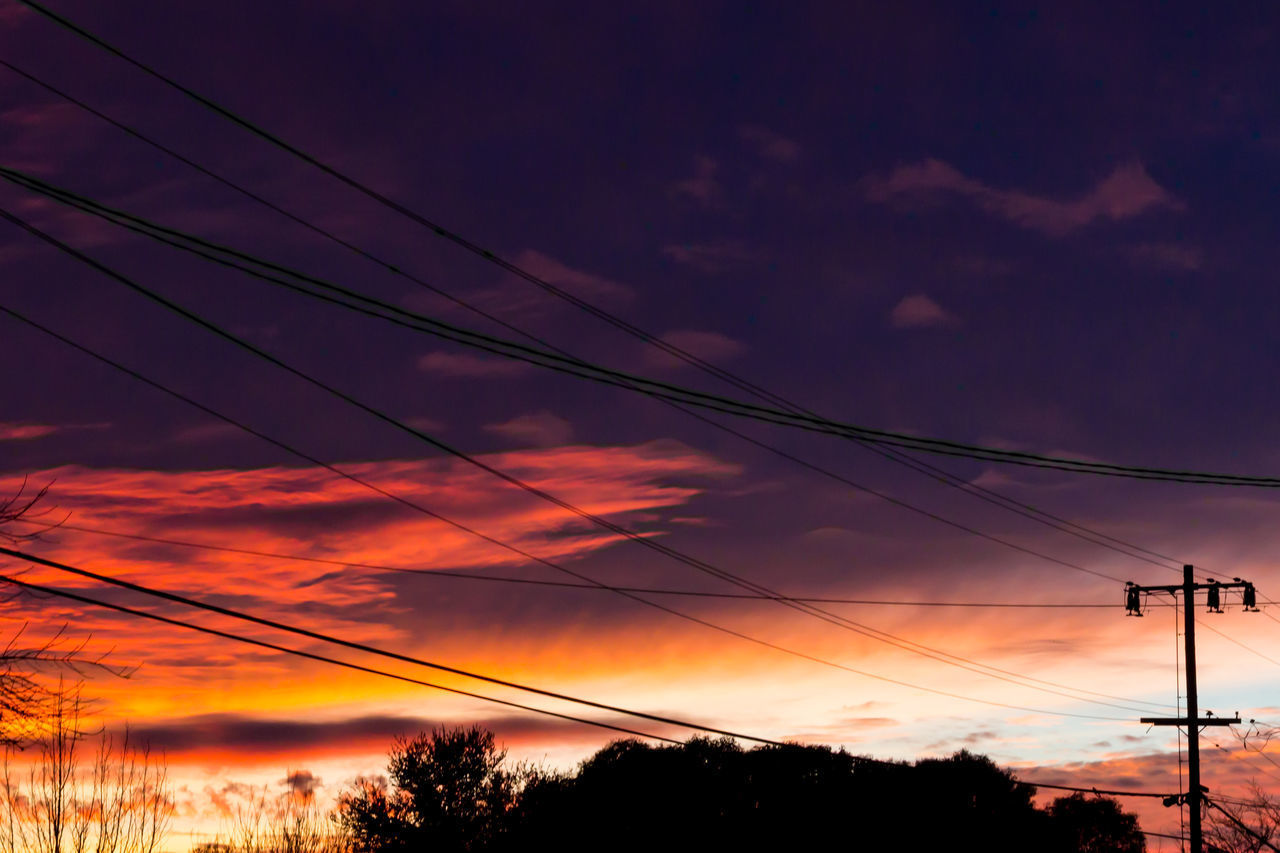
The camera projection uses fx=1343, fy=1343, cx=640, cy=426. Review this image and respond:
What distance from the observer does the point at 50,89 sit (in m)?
21.0

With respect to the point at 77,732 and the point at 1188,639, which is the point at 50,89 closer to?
the point at 77,732

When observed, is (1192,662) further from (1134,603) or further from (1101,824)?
(1101,824)

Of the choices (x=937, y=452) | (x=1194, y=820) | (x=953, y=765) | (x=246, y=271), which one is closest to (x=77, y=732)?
(x=246, y=271)

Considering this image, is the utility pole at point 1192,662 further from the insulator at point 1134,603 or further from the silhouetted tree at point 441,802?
the silhouetted tree at point 441,802

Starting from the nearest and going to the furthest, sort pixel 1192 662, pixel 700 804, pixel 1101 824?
pixel 1192 662 < pixel 700 804 < pixel 1101 824

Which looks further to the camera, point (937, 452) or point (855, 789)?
point (855, 789)

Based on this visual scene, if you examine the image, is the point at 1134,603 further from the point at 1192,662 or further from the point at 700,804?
the point at 700,804

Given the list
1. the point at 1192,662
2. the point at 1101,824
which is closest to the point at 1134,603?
the point at 1192,662

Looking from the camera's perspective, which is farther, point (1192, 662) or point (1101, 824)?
point (1101, 824)

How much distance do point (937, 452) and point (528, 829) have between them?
5622 centimetres

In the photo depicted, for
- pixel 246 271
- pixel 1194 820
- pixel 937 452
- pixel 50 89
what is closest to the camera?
pixel 50 89

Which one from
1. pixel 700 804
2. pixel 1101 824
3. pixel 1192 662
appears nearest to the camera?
pixel 1192 662

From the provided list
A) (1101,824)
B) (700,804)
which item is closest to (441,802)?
(700,804)

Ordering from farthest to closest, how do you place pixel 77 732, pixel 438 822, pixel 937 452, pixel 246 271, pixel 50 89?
pixel 438 822, pixel 937 452, pixel 77 732, pixel 246 271, pixel 50 89
